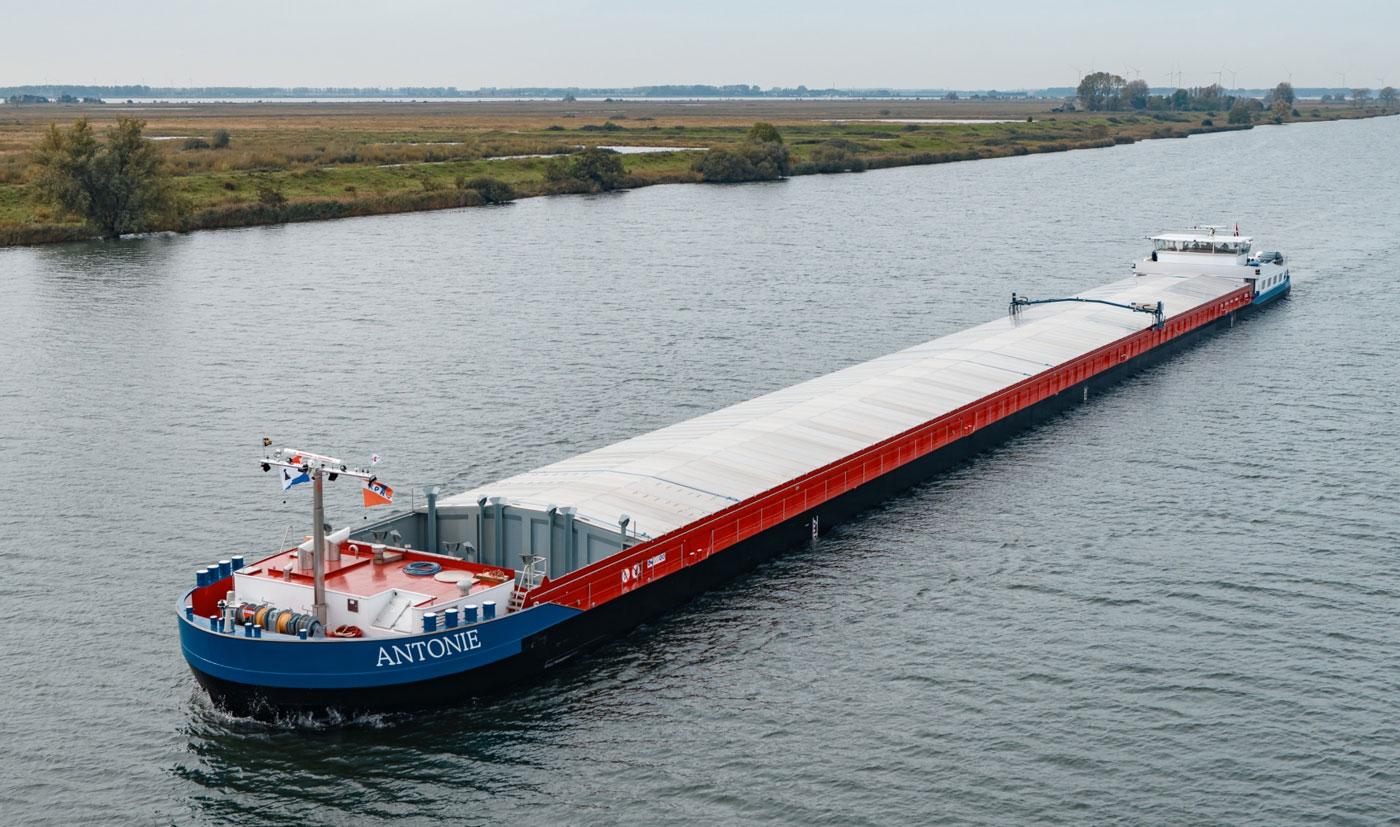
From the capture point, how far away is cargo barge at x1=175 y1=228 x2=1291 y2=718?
1293 inches

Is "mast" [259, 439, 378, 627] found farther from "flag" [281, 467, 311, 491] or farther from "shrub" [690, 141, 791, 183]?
"shrub" [690, 141, 791, 183]

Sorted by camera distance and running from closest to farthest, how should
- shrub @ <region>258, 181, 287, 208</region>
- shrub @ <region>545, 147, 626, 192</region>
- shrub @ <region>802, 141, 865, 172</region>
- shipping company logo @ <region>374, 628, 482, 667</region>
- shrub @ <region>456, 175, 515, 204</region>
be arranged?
shipping company logo @ <region>374, 628, 482, 667</region> → shrub @ <region>258, 181, 287, 208</region> → shrub @ <region>456, 175, 515, 204</region> → shrub @ <region>545, 147, 626, 192</region> → shrub @ <region>802, 141, 865, 172</region>

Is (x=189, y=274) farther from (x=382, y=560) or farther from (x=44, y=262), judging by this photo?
(x=382, y=560)

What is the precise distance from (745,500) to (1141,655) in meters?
12.5

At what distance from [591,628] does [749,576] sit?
7550mm

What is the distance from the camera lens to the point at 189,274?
334 feet

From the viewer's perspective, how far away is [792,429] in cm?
5059

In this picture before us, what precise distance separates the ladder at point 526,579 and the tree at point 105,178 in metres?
96.9

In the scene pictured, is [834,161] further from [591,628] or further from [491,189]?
[591,628]

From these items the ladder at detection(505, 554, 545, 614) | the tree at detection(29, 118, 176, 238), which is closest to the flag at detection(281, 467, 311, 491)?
the ladder at detection(505, 554, 545, 614)

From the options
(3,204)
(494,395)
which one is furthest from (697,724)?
(3,204)

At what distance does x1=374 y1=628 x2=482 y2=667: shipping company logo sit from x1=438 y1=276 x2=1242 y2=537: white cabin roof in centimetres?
692

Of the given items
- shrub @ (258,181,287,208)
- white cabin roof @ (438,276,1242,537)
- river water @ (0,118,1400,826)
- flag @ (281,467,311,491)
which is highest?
shrub @ (258,181,287,208)

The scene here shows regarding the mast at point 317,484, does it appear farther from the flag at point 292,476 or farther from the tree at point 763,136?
the tree at point 763,136
